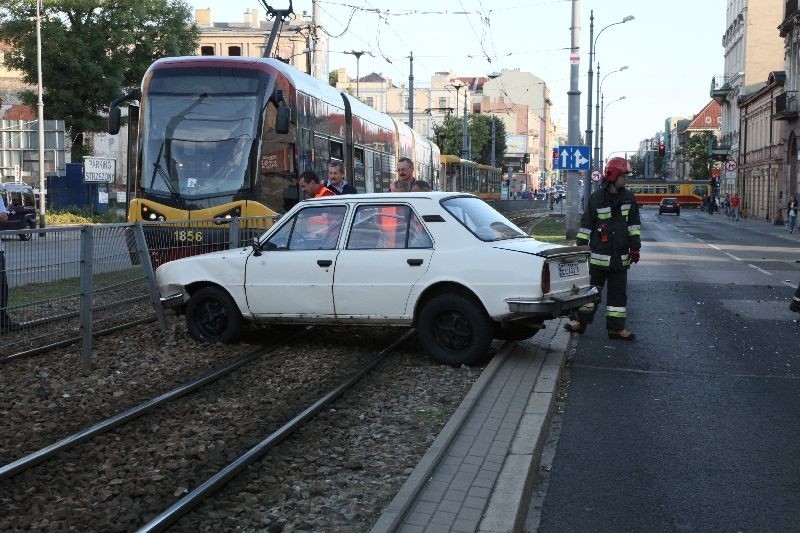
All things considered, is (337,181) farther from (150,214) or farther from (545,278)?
(545,278)

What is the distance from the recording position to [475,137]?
4338 inches

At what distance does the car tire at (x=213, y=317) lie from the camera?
1049cm

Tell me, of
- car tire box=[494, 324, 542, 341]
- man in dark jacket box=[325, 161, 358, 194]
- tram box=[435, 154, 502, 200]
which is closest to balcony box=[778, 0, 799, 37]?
tram box=[435, 154, 502, 200]

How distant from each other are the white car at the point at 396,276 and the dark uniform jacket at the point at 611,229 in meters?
Answer: 1.15

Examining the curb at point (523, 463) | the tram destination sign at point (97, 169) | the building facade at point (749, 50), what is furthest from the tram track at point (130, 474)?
the building facade at point (749, 50)

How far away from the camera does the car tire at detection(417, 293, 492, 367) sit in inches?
366

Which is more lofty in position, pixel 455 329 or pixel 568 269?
pixel 568 269

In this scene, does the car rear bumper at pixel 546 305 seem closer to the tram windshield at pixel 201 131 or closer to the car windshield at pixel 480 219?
the car windshield at pixel 480 219

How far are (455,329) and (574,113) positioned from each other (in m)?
20.5

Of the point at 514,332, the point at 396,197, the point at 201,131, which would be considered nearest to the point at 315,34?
the point at 201,131

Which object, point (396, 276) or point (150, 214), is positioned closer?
point (396, 276)

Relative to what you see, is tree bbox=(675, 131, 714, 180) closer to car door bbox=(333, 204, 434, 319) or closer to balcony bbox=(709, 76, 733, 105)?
balcony bbox=(709, 76, 733, 105)

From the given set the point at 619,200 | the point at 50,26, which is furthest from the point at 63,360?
the point at 50,26

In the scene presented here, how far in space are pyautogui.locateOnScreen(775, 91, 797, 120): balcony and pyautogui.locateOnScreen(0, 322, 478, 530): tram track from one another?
177 feet
